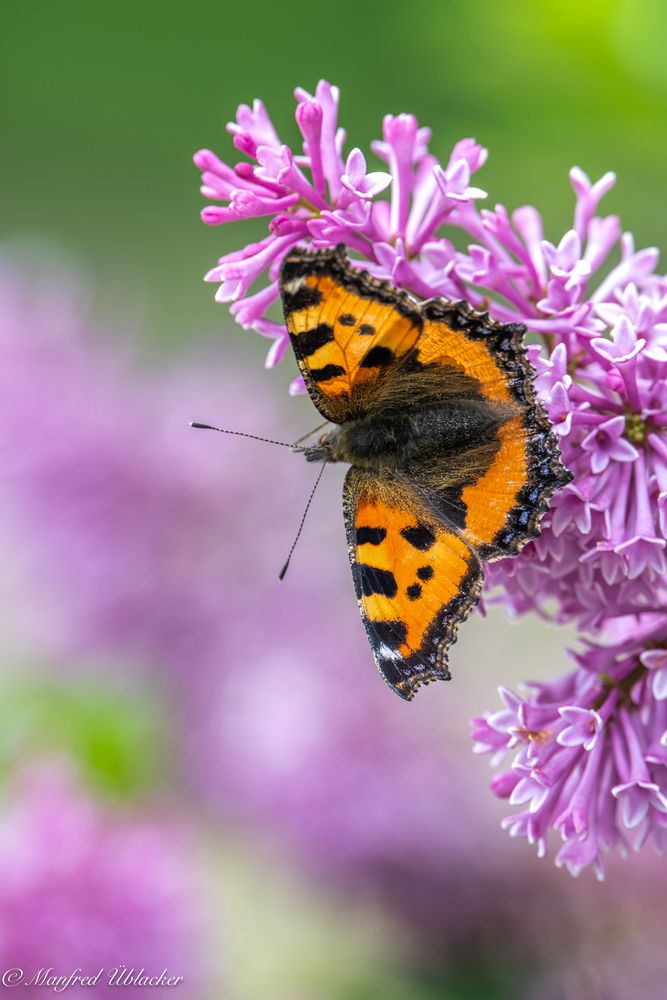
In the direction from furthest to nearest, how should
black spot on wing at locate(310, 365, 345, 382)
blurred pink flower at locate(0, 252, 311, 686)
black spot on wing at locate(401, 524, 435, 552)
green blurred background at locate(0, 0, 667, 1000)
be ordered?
blurred pink flower at locate(0, 252, 311, 686)
green blurred background at locate(0, 0, 667, 1000)
black spot on wing at locate(310, 365, 345, 382)
black spot on wing at locate(401, 524, 435, 552)

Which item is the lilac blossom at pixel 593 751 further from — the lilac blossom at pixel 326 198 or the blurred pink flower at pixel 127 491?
the blurred pink flower at pixel 127 491

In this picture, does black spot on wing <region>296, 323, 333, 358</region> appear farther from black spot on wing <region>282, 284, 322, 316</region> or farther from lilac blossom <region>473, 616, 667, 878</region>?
lilac blossom <region>473, 616, 667, 878</region>

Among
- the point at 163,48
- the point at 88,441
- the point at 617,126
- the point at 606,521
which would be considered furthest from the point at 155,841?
the point at 163,48

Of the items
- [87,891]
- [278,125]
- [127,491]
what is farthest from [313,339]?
[278,125]

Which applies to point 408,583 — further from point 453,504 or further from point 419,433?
point 419,433

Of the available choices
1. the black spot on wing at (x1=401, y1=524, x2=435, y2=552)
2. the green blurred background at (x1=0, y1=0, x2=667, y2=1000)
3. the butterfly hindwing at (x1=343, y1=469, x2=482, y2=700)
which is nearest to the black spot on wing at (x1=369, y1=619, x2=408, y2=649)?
the butterfly hindwing at (x1=343, y1=469, x2=482, y2=700)

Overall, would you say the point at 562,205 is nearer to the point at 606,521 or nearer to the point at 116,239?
the point at 606,521

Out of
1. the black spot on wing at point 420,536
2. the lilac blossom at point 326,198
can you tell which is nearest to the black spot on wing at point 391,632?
the black spot on wing at point 420,536
